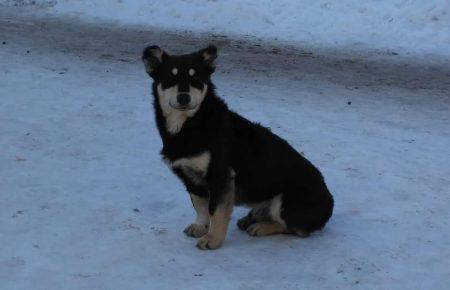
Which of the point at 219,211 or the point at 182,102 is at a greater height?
the point at 182,102

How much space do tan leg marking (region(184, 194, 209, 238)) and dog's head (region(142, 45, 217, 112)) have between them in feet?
2.49

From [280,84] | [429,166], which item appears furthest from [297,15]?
[429,166]

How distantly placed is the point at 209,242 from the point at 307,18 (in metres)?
10.5

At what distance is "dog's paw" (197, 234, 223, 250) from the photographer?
4.63 metres

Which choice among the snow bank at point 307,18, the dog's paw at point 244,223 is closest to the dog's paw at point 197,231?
the dog's paw at point 244,223

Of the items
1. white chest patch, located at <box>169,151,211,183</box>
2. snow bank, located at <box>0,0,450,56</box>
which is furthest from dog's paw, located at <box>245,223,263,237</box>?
snow bank, located at <box>0,0,450,56</box>

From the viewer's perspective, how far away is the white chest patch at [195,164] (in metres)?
4.47

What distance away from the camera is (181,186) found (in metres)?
5.88

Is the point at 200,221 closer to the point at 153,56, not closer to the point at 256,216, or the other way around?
the point at 256,216

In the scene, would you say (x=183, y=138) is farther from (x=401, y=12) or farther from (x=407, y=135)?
(x=401, y=12)

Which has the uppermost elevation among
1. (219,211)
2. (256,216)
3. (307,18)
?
(307,18)

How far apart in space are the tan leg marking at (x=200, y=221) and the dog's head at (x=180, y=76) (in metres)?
0.76

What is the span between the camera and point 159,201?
5590mm

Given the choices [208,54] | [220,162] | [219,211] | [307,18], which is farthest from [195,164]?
[307,18]
